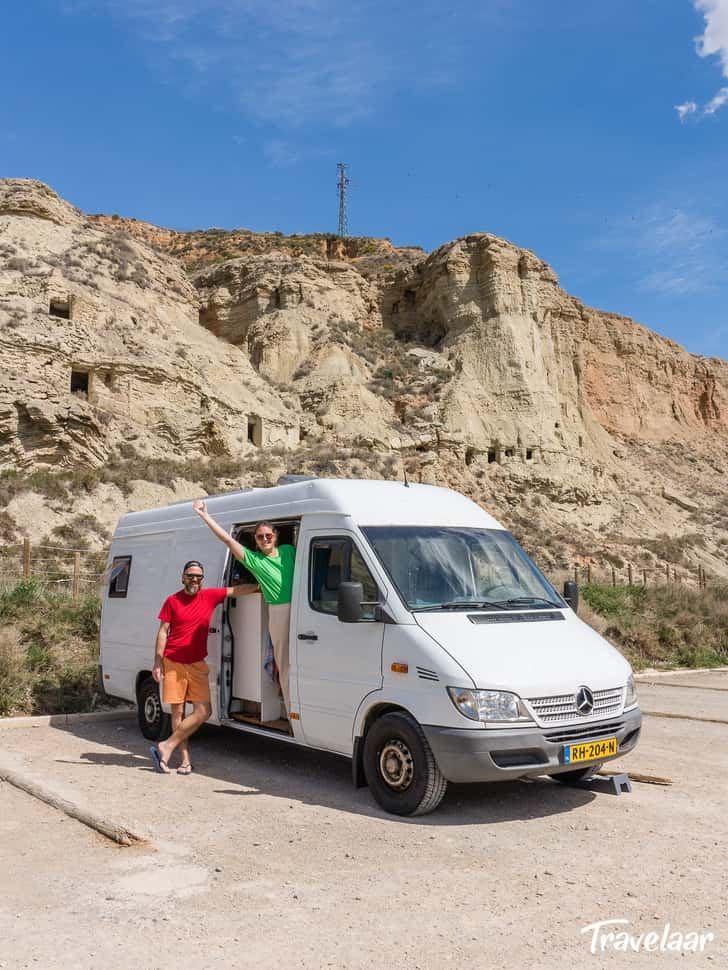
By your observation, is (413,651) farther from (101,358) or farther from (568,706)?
(101,358)

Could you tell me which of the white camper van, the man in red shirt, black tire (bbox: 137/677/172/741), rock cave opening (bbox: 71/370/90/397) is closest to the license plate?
the white camper van

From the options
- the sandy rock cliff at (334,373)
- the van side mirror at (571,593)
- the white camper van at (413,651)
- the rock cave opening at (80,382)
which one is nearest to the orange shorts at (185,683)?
the white camper van at (413,651)

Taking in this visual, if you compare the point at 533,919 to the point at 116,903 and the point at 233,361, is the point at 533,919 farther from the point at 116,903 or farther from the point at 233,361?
the point at 233,361

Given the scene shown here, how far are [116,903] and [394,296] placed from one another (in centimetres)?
5331

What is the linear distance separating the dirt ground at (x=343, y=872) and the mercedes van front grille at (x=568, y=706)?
74 centimetres

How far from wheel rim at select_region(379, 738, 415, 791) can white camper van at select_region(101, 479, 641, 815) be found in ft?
0.03

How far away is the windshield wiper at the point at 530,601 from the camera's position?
6738mm

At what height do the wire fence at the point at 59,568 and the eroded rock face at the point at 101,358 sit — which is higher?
the eroded rock face at the point at 101,358

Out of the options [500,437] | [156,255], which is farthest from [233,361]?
[500,437]

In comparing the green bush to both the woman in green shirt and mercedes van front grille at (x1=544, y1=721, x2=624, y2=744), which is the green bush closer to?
the woman in green shirt

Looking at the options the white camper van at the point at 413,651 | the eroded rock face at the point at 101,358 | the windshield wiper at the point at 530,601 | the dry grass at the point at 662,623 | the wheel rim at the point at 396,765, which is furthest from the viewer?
the eroded rock face at the point at 101,358

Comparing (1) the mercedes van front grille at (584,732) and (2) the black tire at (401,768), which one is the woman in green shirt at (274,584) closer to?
(2) the black tire at (401,768)

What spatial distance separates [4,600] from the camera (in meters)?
12.2

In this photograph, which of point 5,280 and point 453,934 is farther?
point 5,280
